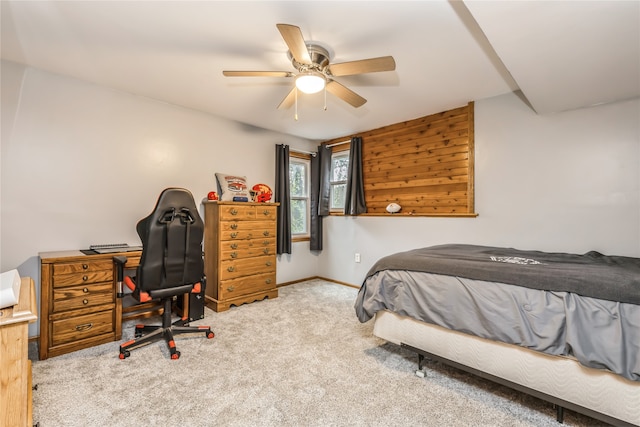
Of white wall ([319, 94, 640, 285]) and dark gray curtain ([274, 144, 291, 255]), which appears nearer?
white wall ([319, 94, 640, 285])

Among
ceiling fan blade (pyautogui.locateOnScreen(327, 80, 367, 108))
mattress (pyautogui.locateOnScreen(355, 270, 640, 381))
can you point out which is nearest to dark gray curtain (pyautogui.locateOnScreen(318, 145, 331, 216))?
ceiling fan blade (pyautogui.locateOnScreen(327, 80, 367, 108))

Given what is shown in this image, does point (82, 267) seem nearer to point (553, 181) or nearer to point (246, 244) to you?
point (246, 244)

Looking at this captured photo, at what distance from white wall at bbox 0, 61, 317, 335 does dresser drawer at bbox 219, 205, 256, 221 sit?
1.61ft

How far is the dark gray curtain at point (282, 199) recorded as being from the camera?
4.26 meters

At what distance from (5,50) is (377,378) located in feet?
12.2

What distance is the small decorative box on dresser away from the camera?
331cm

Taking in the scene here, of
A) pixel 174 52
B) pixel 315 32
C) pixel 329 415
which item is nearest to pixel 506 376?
pixel 329 415

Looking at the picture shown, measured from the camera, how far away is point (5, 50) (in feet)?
7.34

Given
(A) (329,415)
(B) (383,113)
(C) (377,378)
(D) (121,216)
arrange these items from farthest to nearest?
1. (B) (383,113)
2. (D) (121,216)
3. (C) (377,378)
4. (A) (329,415)

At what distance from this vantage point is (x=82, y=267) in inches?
91.0

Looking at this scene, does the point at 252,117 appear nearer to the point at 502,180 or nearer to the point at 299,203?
the point at 299,203

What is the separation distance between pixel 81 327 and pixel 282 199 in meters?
2.63

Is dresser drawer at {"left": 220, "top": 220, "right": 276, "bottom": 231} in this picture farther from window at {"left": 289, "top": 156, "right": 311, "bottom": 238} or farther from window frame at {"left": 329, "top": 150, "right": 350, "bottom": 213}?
window frame at {"left": 329, "top": 150, "right": 350, "bottom": 213}

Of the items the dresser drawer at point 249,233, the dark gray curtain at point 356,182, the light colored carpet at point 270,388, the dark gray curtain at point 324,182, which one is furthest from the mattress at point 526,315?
the dark gray curtain at point 324,182
